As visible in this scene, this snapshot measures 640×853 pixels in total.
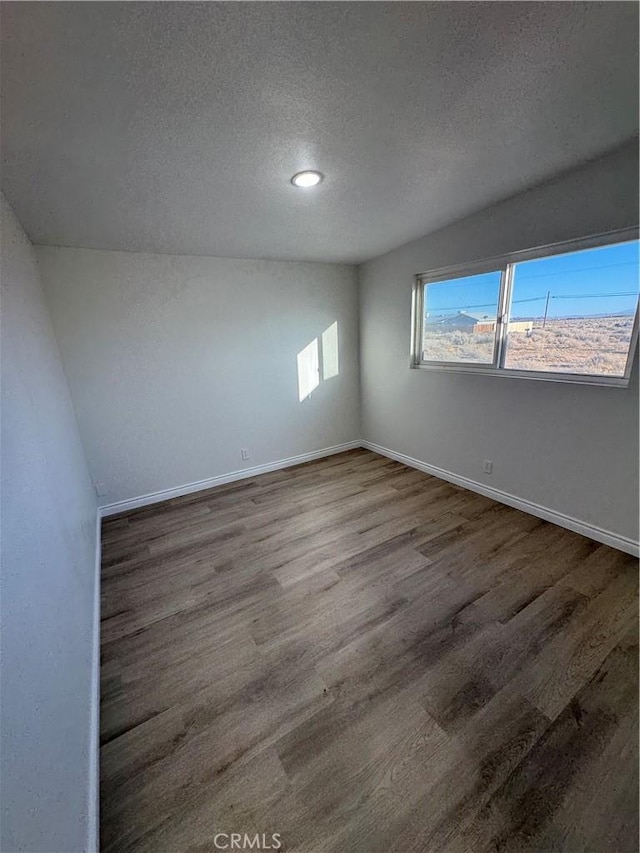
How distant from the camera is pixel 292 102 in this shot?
1.18 m

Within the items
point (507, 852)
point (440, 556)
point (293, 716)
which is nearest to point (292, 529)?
point (440, 556)

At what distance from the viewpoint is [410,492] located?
10.0ft

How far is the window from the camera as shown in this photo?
6.32 ft

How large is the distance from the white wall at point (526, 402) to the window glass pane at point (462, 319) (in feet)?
0.62

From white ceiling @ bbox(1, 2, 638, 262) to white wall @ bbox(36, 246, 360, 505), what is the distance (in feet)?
2.10

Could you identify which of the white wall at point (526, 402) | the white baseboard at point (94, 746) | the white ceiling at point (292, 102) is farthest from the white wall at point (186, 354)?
the white baseboard at point (94, 746)

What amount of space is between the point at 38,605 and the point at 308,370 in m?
3.12

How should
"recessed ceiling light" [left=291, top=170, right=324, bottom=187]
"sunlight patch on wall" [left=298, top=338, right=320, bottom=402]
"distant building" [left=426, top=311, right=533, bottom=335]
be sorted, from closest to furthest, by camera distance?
1. "recessed ceiling light" [left=291, top=170, right=324, bottom=187]
2. "distant building" [left=426, top=311, right=533, bottom=335]
3. "sunlight patch on wall" [left=298, top=338, right=320, bottom=402]

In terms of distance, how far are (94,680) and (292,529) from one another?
4.74 ft

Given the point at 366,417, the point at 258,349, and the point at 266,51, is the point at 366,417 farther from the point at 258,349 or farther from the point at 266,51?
the point at 266,51

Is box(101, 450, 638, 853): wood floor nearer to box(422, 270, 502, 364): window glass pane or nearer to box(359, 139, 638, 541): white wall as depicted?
box(359, 139, 638, 541): white wall

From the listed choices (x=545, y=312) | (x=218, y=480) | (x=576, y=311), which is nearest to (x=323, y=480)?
(x=218, y=480)

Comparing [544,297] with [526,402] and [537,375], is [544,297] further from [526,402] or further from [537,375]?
[526,402]

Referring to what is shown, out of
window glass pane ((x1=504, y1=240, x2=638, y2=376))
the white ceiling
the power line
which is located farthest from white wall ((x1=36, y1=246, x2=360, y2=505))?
window glass pane ((x1=504, y1=240, x2=638, y2=376))
